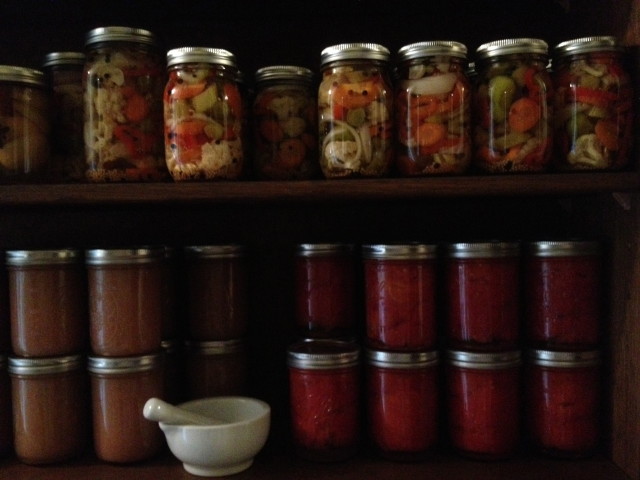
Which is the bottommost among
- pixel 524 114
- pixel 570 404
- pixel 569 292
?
pixel 570 404

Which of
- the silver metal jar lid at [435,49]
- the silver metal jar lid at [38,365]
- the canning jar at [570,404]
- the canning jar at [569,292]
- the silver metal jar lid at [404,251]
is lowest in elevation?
the canning jar at [570,404]

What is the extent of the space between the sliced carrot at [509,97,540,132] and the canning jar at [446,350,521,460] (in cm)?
31

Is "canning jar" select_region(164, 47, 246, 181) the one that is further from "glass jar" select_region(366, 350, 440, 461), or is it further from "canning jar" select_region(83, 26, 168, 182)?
"glass jar" select_region(366, 350, 440, 461)

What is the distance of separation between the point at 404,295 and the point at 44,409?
0.53 m

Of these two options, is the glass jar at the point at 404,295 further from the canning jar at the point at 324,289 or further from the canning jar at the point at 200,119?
the canning jar at the point at 200,119

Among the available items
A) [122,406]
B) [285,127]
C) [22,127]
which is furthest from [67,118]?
[122,406]

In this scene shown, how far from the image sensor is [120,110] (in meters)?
0.80

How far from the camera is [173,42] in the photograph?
1.02m

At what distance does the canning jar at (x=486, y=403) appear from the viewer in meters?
0.81

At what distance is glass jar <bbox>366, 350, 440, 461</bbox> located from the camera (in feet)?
2.66

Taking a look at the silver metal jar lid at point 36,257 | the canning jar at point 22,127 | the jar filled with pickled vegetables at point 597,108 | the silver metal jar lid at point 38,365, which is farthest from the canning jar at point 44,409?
the jar filled with pickled vegetables at point 597,108

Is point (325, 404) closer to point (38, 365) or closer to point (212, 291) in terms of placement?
point (212, 291)

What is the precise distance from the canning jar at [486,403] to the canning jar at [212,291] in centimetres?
35

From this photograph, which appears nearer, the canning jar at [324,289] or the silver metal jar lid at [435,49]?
the silver metal jar lid at [435,49]
